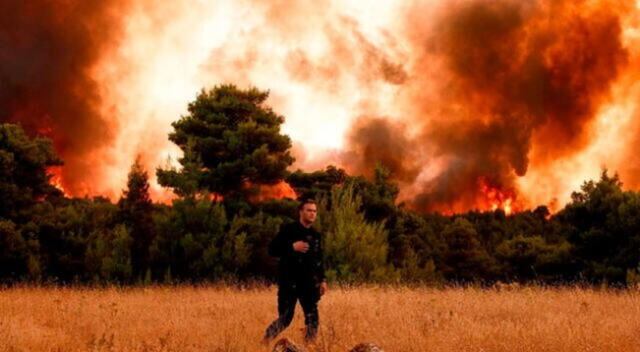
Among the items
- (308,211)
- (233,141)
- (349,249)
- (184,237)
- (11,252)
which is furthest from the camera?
(233,141)

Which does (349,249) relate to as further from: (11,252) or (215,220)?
(11,252)

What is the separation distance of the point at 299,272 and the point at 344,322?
309 centimetres

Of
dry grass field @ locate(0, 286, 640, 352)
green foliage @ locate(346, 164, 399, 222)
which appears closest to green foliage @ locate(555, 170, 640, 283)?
green foliage @ locate(346, 164, 399, 222)

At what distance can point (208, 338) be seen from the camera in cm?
1056

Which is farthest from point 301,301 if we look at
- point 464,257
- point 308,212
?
point 464,257

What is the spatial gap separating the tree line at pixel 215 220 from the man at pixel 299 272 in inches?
556

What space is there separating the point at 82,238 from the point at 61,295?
1003 cm

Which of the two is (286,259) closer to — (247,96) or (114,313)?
(114,313)

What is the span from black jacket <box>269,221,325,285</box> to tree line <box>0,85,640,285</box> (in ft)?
46.7

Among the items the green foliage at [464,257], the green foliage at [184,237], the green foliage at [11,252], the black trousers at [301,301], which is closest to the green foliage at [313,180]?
the green foliage at [184,237]

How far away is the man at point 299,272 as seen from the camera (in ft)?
30.0

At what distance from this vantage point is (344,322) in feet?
39.4

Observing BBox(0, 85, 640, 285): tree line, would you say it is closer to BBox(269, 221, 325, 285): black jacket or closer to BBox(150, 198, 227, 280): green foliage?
BBox(150, 198, 227, 280): green foliage

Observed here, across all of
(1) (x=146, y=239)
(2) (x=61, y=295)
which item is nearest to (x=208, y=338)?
(2) (x=61, y=295)
